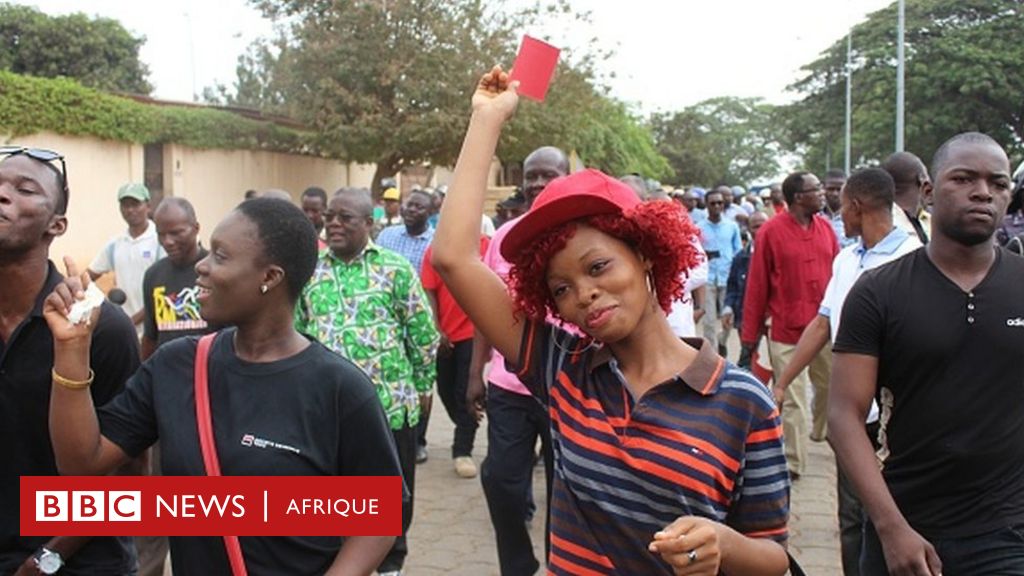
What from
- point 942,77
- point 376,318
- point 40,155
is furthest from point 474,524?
point 942,77

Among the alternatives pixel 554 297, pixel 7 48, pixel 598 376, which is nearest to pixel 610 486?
pixel 598 376

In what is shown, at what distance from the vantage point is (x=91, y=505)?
2.84 meters

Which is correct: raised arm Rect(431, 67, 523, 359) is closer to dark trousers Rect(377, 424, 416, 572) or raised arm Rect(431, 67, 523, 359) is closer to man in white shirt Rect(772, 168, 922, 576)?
dark trousers Rect(377, 424, 416, 572)

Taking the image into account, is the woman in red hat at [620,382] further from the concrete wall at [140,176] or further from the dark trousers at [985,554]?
the concrete wall at [140,176]

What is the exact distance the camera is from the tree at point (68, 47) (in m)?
36.5

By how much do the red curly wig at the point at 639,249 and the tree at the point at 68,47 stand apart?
118 ft

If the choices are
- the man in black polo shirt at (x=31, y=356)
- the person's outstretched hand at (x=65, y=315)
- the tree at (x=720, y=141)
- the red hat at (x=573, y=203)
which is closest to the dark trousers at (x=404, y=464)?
the man in black polo shirt at (x=31, y=356)

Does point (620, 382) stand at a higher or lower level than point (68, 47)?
lower

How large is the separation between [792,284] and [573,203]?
18.8ft

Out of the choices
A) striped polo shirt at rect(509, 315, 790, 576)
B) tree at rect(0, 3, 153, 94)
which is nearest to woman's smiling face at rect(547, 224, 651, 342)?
striped polo shirt at rect(509, 315, 790, 576)

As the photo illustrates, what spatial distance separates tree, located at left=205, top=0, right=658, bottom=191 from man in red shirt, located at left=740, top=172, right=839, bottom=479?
18.0 metres

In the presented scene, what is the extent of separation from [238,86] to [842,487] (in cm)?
5596

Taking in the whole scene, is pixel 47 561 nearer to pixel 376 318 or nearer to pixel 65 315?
pixel 65 315

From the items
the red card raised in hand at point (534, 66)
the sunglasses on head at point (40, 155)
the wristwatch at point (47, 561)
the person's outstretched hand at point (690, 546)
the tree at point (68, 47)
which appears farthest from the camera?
the tree at point (68, 47)
